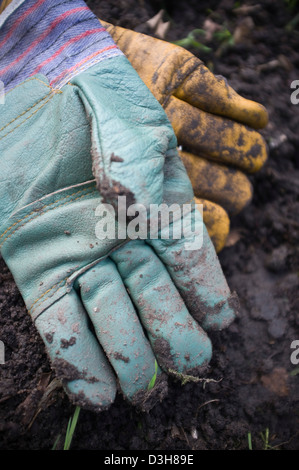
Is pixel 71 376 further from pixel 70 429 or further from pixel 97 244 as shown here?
pixel 97 244

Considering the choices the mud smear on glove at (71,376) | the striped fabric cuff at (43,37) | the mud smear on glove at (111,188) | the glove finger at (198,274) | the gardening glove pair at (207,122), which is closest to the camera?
the mud smear on glove at (111,188)

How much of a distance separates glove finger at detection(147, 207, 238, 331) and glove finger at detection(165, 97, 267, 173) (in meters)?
0.40

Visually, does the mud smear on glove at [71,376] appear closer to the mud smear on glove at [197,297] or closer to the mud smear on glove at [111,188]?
the mud smear on glove at [197,297]

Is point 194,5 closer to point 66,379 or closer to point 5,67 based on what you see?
point 5,67

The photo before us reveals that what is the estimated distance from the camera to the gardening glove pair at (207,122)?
5.11 feet

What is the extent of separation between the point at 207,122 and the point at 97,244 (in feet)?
2.54

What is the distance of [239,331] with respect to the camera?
5.52 ft

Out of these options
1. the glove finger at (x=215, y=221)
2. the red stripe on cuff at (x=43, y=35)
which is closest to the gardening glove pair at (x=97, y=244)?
the red stripe on cuff at (x=43, y=35)

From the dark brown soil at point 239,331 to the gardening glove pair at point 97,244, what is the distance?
0.19 m

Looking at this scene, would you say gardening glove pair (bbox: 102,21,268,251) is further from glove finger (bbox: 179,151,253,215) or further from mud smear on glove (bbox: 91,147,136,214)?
mud smear on glove (bbox: 91,147,136,214)

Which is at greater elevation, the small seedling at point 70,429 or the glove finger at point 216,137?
the glove finger at point 216,137

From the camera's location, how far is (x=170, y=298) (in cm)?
132

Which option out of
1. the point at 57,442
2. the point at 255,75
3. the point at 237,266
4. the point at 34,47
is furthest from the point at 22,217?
the point at 255,75

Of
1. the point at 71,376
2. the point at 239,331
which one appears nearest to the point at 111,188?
the point at 71,376
